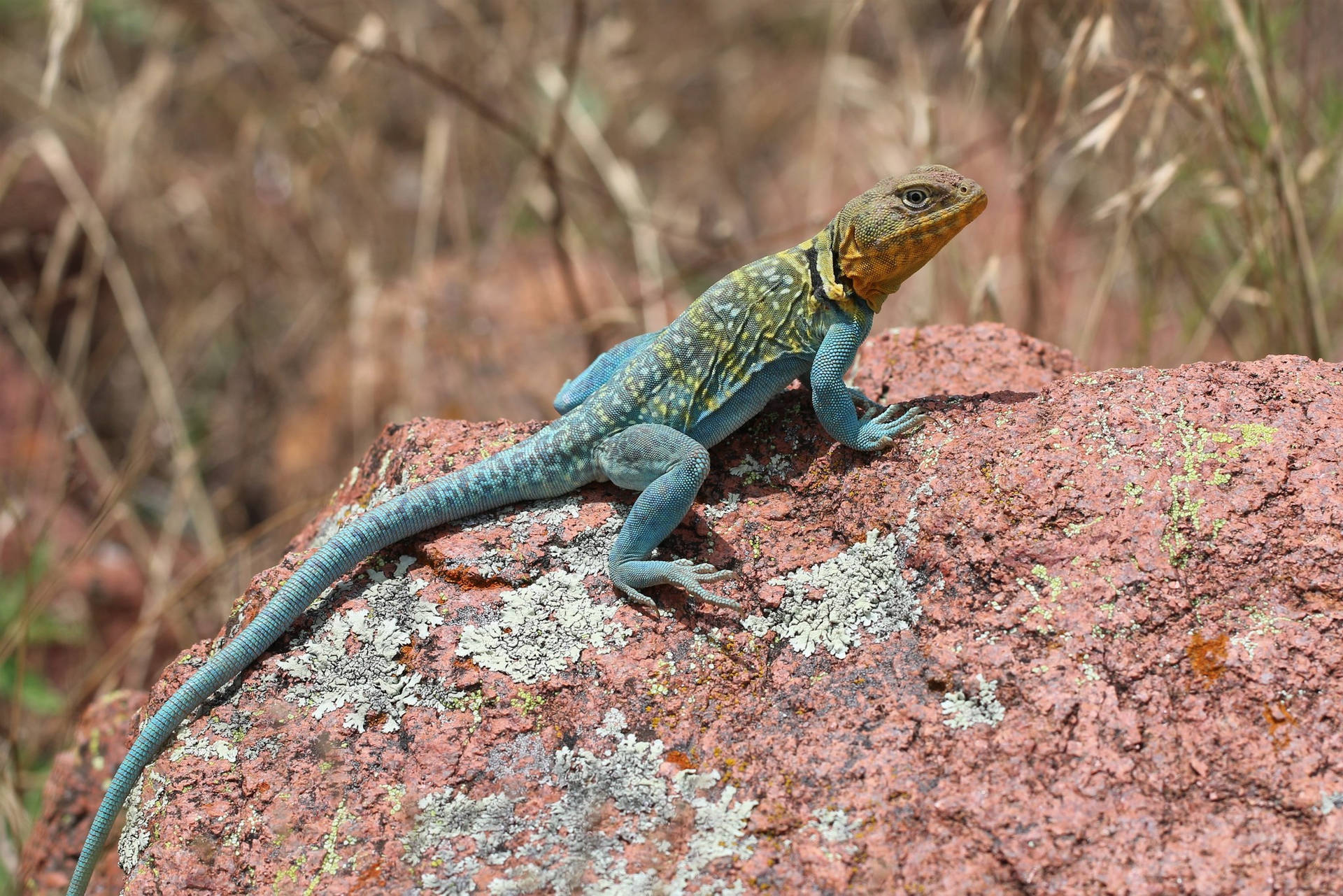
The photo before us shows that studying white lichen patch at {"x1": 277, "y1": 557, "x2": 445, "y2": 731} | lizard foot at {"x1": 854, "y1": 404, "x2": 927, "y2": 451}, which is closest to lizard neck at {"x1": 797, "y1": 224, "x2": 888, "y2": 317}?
lizard foot at {"x1": 854, "y1": 404, "x2": 927, "y2": 451}

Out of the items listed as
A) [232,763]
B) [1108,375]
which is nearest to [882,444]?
[1108,375]

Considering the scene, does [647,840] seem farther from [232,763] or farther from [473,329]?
[473,329]

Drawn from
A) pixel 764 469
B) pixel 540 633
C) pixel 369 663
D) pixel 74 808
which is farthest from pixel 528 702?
pixel 74 808

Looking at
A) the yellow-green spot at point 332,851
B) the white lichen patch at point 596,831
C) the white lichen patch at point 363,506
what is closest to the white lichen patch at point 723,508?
the white lichen patch at point 596,831

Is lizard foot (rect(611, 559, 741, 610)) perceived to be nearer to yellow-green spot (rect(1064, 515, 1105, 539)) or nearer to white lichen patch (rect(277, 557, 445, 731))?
white lichen patch (rect(277, 557, 445, 731))

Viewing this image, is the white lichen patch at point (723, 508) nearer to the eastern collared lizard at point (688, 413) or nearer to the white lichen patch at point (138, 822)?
the eastern collared lizard at point (688, 413)

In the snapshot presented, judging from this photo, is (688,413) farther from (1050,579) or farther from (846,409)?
(1050,579)
